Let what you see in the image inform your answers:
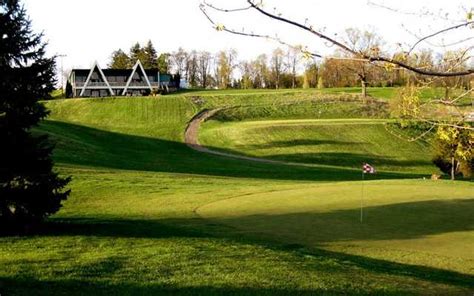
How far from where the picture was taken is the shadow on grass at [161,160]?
40.2 metres

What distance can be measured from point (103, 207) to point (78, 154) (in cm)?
1991

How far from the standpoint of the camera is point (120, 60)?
12431 cm

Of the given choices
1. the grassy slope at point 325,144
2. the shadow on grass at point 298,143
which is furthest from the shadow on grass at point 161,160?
the shadow on grass at point 298,143

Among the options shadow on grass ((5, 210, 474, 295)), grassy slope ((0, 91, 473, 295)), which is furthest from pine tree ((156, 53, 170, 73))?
shadow on grass ((5, 210, 474, 295))

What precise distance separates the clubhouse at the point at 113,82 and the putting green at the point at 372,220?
75.1 metres

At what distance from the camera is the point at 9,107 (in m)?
14.8

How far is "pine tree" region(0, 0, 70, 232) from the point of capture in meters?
14.5

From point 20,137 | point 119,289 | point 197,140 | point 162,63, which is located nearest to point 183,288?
point 119,289

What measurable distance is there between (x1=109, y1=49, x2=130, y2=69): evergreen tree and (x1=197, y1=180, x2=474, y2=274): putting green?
104m

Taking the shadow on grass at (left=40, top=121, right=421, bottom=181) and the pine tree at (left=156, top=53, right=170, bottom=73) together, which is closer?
the shadow on grass at (left=40, top=121, right=421, bottom=181)

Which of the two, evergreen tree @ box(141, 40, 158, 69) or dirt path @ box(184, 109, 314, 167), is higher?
evergreen tree @ box(141, 40, 158, 69)

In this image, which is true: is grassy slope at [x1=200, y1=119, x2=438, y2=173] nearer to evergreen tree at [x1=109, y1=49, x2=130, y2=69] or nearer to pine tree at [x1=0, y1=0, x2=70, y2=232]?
pine tree at [x1=0, y1=0, x2=70, y2=232]

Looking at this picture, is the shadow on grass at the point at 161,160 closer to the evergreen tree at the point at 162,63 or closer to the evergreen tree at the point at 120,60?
the evergreen tree at the point at 162,63

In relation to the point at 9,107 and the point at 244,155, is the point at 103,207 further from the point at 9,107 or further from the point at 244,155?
the point at 244,155
